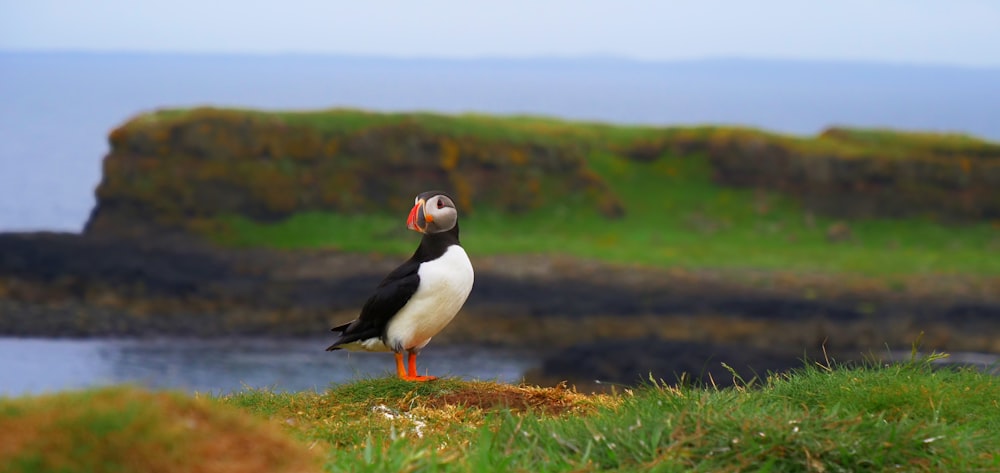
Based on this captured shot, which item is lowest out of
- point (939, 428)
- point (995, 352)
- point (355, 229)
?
point (995, 352)

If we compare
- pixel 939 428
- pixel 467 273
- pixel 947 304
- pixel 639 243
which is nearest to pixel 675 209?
pixel 639 243

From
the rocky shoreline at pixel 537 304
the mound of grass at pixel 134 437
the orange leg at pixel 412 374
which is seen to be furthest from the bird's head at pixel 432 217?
the rocky shoreline at pixel 537 304

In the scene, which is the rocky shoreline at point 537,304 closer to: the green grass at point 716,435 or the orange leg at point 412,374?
the orange leg at point 412,374

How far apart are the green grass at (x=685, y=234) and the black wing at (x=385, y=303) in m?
37.5

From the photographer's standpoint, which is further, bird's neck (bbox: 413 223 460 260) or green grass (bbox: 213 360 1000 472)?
bird's neck (bbox: 413 223 460 260)

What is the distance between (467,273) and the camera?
10.4m

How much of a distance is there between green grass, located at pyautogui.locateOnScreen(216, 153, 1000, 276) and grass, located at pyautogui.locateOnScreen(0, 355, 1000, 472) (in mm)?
38861

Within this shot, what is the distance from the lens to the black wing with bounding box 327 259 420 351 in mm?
10328

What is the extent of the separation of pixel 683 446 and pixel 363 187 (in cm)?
4881

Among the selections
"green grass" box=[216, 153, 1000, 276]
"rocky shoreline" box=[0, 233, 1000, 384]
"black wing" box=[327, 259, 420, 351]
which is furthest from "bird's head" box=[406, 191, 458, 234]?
"green grass" box=[216, 153, 1000, 276]

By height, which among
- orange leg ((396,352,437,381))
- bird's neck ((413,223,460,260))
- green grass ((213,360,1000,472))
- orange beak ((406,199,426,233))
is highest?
orange beak ((406,199,426,233))

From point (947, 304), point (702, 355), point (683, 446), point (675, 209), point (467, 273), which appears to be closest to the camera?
point (683, 446)

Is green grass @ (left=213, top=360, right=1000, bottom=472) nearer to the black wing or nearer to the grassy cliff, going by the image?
the black wing

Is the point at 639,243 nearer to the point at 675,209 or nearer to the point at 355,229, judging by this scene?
the point at 675,209
